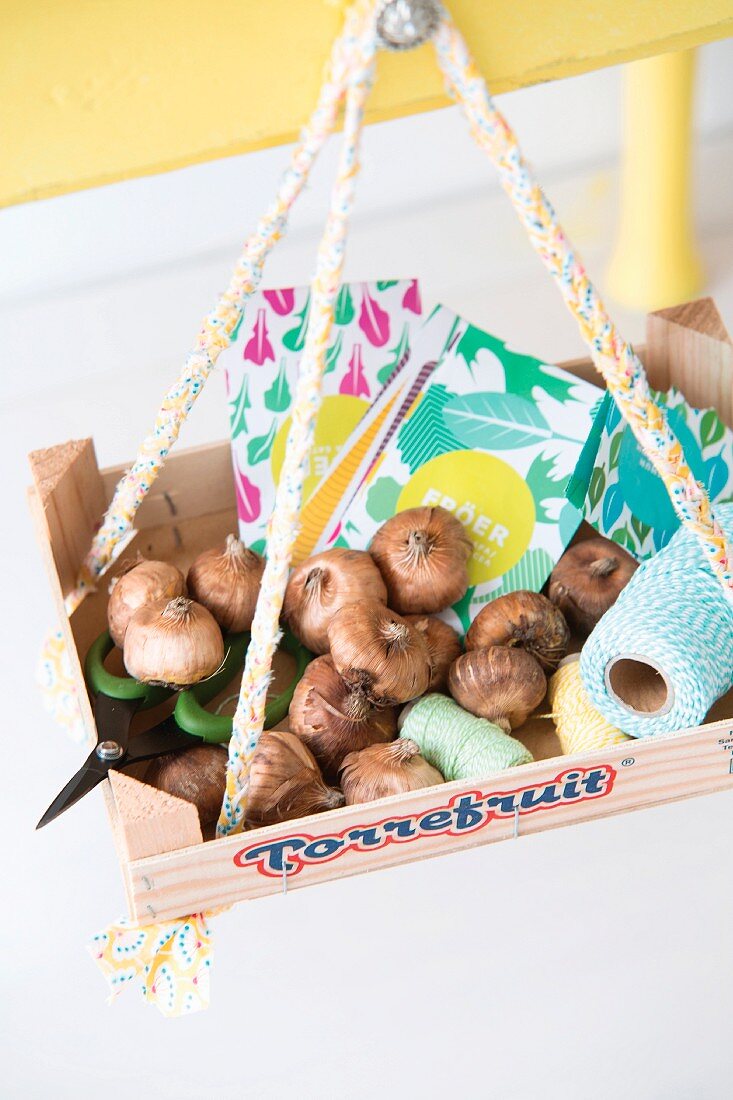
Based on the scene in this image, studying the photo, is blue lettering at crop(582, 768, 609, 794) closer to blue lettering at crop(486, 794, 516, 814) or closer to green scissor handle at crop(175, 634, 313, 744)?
blue lettering at crop(486, 794, 516, 814)

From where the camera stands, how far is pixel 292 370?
124 centimetres

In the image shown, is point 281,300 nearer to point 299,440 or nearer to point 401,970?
point 299,440

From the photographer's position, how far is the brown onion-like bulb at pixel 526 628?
3.65 ft

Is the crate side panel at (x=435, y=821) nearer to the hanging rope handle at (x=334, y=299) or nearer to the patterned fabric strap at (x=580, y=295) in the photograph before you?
the hanging rope handle at (x=334, y=299)

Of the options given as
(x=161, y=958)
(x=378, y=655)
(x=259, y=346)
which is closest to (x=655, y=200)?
(x=259, y=346)

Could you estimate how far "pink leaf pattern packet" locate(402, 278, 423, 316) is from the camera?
124 centimetres

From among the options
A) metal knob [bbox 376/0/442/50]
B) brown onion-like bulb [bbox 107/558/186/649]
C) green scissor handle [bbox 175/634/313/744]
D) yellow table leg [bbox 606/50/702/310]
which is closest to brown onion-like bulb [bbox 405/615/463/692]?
green scissor handle [bbox 175/634/313/744]

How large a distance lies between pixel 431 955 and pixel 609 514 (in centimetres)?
40

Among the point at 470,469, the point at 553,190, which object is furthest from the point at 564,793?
the point at 553,190

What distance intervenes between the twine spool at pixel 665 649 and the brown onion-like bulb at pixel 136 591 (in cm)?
36

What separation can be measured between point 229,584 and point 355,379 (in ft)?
0.81

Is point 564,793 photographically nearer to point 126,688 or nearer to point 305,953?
point 305,953

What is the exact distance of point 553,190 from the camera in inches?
79.4

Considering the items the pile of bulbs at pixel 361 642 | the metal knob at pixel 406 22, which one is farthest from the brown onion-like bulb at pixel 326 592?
the metal knob at pixel 406 22
